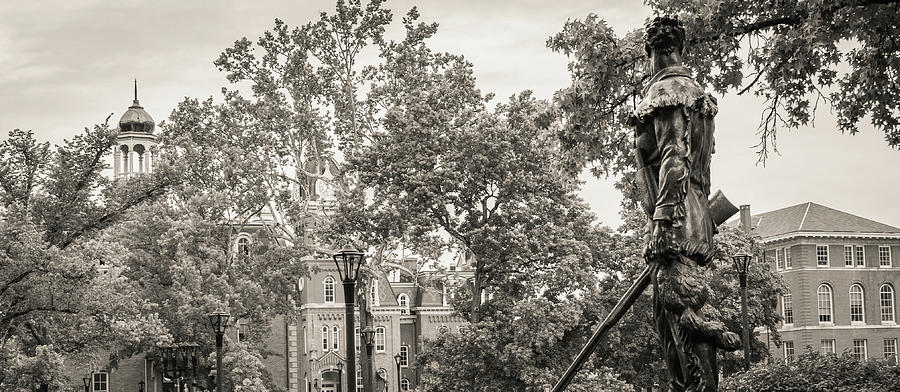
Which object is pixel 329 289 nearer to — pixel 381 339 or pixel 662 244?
pixel 381 339

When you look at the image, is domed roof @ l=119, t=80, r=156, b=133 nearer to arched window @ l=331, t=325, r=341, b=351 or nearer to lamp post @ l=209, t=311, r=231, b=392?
arched window @ l=331, t=325, r=341, b=351

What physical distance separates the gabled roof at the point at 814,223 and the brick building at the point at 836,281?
63 mm

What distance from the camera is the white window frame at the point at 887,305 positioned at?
7331 cm

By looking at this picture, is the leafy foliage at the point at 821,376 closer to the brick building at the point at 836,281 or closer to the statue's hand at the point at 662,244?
the statue's hand at the point at 662,244

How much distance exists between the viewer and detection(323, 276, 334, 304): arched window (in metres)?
71.0

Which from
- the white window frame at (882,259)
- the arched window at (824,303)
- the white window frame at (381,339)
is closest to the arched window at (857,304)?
the arched window at (824,303)

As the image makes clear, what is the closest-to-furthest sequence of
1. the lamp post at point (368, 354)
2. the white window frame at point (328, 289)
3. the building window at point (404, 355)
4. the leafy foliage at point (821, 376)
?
the leafy foliage at point (821, 376) → the lamp post at point (368, 354) → the white window frame at point (328, 289) → the building window at point (404, 355)

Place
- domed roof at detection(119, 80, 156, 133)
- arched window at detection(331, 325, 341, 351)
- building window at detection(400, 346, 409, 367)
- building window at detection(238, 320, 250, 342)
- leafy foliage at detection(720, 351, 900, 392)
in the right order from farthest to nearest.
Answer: building window at detection(400, 346, 409, 367) < arched window at detection(331, 325, 341, 351) < domed roof at detection(119, 80, 156, 133) < building window at detection(238, 320, 250, 342) < leafy foliage at detection(720, 351, 900, 392)

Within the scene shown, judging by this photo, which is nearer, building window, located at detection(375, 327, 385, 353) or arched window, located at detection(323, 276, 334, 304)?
arched window, located at detection(323, 276, 334, 304)

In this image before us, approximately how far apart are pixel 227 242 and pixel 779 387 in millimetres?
35719

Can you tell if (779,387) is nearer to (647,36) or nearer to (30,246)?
(647,36)

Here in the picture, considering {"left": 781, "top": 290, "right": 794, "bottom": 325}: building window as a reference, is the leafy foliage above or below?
below

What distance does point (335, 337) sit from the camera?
230 feet

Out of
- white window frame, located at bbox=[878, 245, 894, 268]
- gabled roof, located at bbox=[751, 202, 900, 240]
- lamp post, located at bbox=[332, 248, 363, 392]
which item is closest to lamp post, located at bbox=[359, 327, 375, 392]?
lamp post, located at bbox=[332, 248, 363, 392]
